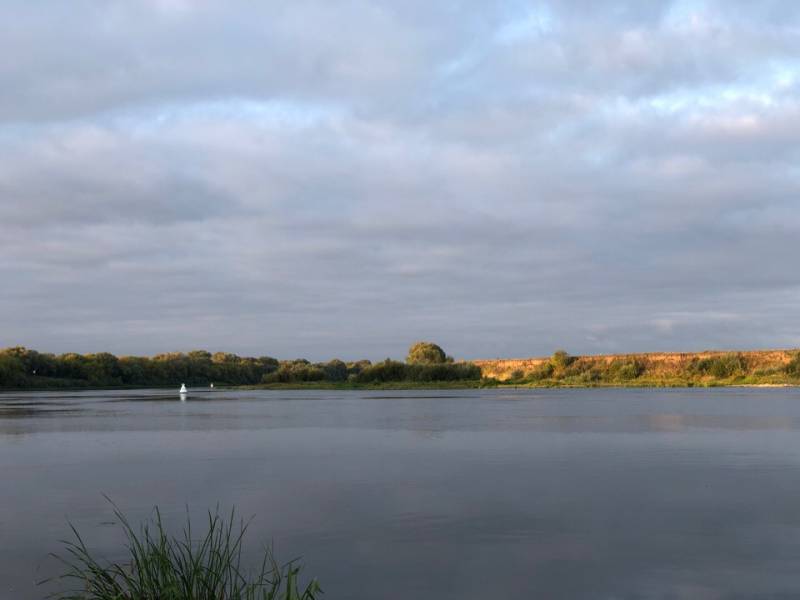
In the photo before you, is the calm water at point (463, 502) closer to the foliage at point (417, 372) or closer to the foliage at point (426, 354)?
the foliage at point (417, 372)

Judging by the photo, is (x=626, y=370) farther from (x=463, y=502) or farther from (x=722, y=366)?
(x=463, y=502)

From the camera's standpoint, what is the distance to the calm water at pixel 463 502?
26.8 feet

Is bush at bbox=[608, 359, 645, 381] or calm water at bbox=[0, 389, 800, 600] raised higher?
bush at bbox=[608, 359, 645, 381]

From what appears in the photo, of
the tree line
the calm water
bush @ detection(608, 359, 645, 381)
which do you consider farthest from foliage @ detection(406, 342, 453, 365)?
the calm water

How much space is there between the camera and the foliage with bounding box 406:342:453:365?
99938 mm

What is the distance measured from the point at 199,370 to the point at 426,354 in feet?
138

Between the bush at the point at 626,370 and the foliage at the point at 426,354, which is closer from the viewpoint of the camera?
the bush at the point at 626,370

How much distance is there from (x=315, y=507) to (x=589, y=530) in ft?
13.1

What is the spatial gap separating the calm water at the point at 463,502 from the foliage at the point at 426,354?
74878mm

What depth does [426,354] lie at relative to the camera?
101m

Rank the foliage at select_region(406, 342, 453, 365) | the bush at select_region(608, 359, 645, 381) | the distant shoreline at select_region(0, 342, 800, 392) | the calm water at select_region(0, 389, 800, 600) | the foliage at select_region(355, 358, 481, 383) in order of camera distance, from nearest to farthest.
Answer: the calm water at select_region(0, 389, 800, 600), the distant shoreline at select_region(0, 342, 800, 392), the bush at select_region(608, 359, 645, 381), the foliage at select_region(355, 358, 481, 383), the foliage at select_region(406, 342, 453, 365)

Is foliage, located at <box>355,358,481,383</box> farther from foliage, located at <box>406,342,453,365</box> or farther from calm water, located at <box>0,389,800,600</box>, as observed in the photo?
calm water, located at <box>0,389,800,600</box>

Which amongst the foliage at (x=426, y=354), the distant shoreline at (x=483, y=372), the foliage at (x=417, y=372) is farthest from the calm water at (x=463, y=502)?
the foliage at (x=426, y=354)

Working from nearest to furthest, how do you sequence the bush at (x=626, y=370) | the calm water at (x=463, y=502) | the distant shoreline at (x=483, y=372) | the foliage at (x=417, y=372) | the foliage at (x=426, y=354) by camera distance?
the calm water at (x=463, y=502), the distant shoreline at (x=483, y=372), the bush at (x=626, y=370), the foliage at (x=417, y=372), the foliage at (x=426, y=354)
